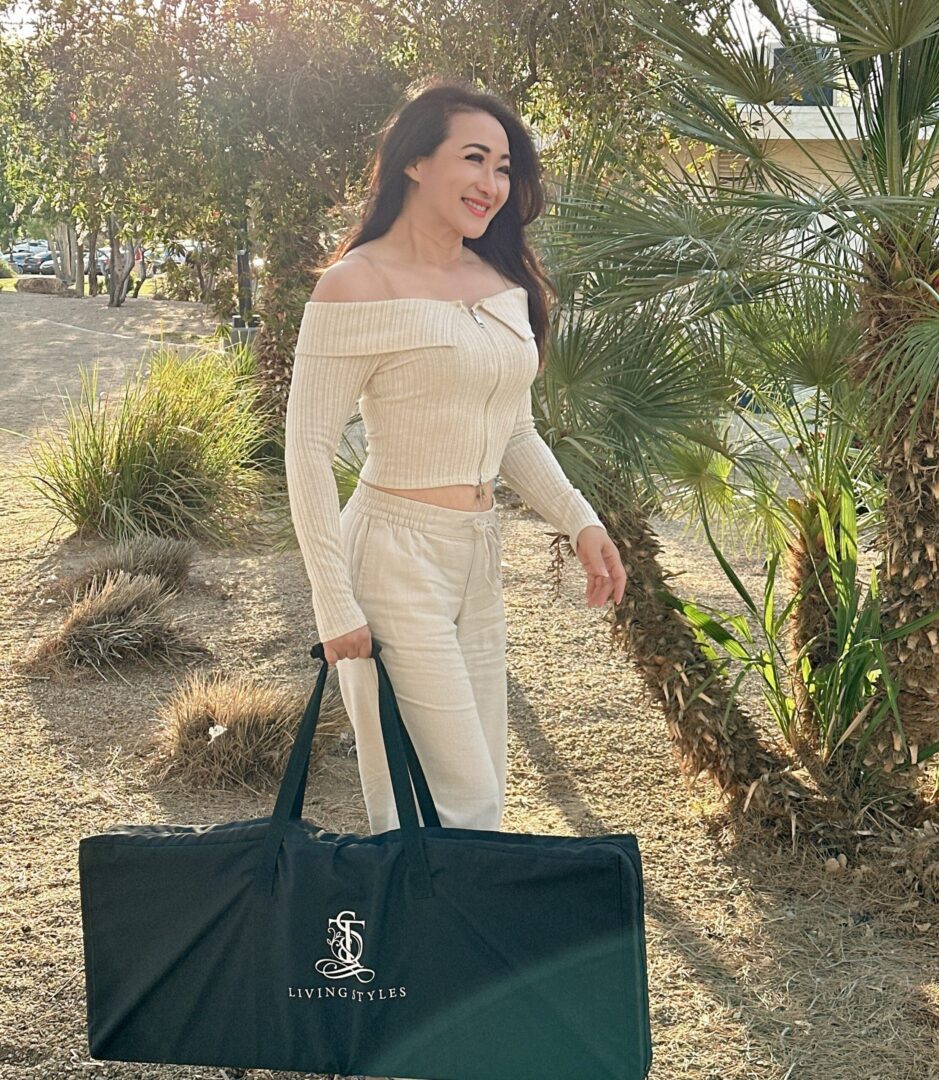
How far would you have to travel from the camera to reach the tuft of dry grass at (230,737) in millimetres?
4633

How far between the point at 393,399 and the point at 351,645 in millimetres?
448

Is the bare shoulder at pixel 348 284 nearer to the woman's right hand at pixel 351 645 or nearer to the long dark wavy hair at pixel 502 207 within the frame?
the long dark wavy hair at pixel 502 207

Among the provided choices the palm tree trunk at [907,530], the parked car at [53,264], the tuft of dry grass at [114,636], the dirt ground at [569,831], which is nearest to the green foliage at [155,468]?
the dirt ground at [569,831]

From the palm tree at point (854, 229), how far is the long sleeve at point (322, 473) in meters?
1.21

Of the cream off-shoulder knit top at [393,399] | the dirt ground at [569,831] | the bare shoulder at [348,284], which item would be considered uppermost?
the bare shoulder at [348,284]

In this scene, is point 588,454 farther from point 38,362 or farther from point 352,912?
point 38,362

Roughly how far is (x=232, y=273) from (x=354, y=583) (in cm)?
1250

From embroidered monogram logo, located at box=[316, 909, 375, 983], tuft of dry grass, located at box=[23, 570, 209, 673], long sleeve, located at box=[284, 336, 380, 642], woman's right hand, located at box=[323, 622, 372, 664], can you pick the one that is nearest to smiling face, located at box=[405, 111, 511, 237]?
long sleeve, located at box=[284, 336, 380, 642]

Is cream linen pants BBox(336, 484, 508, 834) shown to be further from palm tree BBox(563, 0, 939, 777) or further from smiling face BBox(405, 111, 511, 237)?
palm tree BBox(563, 0, 939, 777)

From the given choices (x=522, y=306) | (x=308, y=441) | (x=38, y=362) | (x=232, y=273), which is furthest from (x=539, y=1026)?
(x=38, y=362)

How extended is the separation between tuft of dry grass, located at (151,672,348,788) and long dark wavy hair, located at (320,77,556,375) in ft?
7.48

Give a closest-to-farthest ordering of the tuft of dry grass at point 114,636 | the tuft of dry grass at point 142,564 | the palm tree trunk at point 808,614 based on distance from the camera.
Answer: the palm tree trunk at point 808,614 → the tuft of dry grass at point 114,636 → the tuft of dry grass at point 142,564

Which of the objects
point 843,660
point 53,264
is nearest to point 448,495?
point 843,660

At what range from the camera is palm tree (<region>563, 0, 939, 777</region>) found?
3258mm
